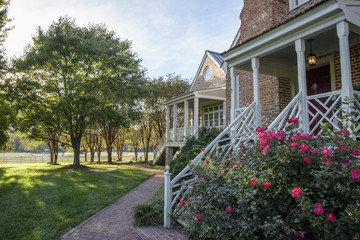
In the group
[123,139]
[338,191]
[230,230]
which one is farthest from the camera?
[123,139]

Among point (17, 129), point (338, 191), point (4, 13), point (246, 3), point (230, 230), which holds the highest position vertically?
point (4, 13)

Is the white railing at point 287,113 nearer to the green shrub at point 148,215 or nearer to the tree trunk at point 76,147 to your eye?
the green shrub at point 148,215

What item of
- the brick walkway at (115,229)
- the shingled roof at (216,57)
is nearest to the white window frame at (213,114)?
the shingled roof at (216,57)

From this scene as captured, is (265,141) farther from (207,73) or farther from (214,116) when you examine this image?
(207,73)

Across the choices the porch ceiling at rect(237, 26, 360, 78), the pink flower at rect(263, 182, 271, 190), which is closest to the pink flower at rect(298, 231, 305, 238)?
the pink flower at rect(263, 182, 271, 190)

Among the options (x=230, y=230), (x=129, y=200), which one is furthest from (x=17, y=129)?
(x=230, y=230)

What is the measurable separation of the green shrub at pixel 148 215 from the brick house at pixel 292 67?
30 cm

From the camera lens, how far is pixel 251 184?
3031 millimetres

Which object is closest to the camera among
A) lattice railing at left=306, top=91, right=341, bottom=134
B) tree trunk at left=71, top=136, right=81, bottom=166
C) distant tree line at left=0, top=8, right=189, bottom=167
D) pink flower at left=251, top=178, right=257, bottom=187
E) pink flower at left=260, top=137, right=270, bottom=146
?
pink flower at left=251, top=178, right=257, bottom=187

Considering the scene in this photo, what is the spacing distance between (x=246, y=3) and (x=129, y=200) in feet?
28.4

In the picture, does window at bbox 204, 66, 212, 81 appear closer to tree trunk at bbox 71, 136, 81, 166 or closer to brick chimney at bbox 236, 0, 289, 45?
brick chimney at bbox 236, 0, 289, 45

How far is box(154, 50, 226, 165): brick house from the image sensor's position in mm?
15517

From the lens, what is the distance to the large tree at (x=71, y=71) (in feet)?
50.6

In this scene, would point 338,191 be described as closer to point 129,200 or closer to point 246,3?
point 129,200
